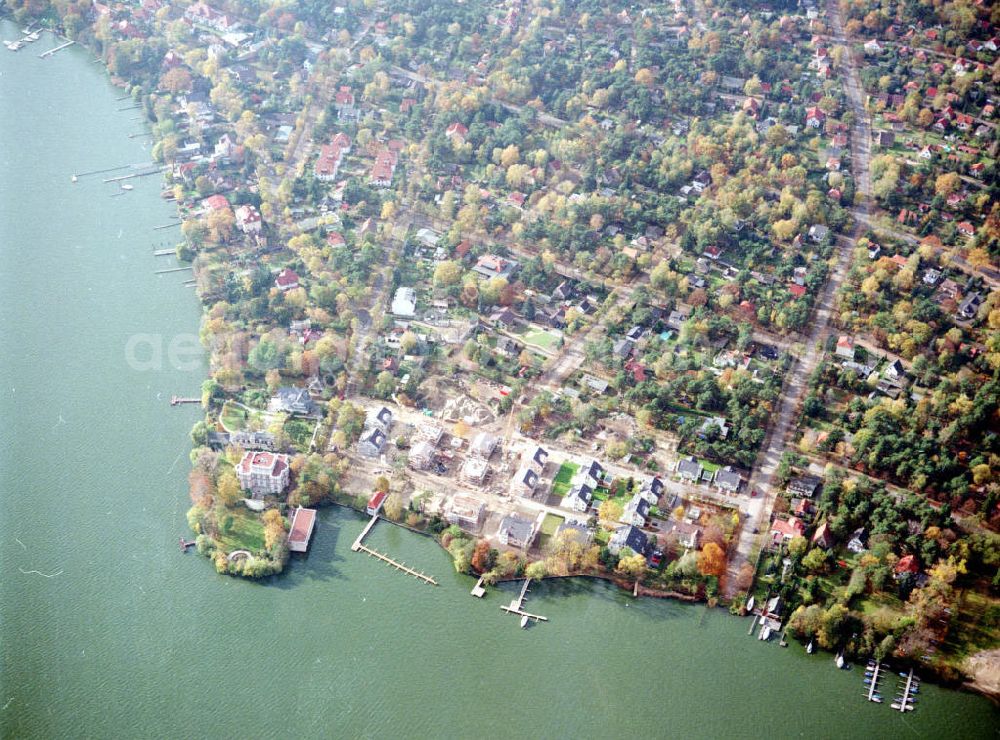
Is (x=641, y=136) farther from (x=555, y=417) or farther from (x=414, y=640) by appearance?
(x=414, y=640)

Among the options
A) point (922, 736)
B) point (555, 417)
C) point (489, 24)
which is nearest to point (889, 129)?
point (489, 24)

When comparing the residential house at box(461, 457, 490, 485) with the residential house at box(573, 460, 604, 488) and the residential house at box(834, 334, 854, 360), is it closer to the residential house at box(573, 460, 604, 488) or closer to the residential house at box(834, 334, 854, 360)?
the residential house at box(573, 460, 604, 488)

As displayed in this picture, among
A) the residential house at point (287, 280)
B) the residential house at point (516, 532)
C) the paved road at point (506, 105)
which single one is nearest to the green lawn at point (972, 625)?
the residential house at point (516, 532)

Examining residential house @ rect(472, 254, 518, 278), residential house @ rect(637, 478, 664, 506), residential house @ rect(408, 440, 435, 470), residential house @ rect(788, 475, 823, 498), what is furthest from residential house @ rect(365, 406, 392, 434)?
residential house @ rect(788, 475, 823, 498)

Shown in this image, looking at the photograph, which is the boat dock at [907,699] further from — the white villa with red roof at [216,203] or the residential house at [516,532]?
the white villa with red roof at [216,203]

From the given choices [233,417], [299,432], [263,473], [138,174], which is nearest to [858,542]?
[299,432]

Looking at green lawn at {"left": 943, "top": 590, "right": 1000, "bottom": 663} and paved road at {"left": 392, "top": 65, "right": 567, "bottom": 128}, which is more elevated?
paved road at {"left": 392, "top": 65, "right": 567, "bottom": 128}

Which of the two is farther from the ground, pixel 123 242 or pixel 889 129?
pixel 889 129

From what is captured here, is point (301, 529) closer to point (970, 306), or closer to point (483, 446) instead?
point (483, 446)
